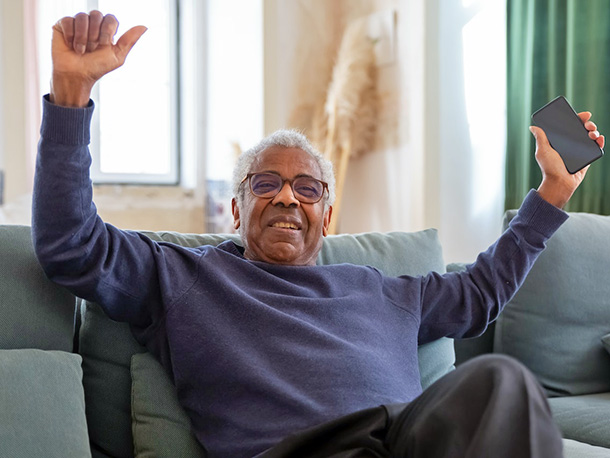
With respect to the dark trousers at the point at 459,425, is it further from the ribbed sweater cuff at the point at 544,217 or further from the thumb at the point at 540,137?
the thumb at the point at 540,137

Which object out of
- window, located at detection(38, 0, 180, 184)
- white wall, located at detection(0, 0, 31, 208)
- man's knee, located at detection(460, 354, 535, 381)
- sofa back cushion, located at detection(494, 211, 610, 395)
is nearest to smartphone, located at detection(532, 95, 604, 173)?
sofa back cushion, located at detection(494, 211, 610, 395)

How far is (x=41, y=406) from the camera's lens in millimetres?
1314

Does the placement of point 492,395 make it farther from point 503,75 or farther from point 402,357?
point 503,75

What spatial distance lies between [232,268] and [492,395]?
691 mm

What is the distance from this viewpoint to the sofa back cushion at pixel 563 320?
6.57 feet

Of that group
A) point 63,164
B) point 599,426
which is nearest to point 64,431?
point 63,164

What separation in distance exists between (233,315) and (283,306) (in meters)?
0.10

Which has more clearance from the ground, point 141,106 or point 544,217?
point 141,106

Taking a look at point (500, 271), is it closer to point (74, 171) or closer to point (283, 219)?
point (283, 219)

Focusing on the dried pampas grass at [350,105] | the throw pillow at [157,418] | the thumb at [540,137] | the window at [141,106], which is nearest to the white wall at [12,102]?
the window at [141,106]

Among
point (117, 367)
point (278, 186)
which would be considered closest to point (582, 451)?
point (278, 186)

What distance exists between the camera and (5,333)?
4.62 ft

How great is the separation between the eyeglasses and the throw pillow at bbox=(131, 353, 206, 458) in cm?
44

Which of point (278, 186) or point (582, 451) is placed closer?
point (582, 451)
